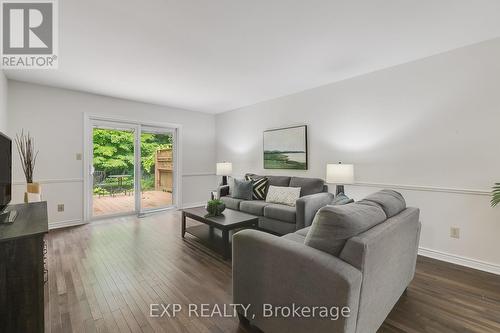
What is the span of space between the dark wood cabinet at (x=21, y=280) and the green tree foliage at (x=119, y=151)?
348cm

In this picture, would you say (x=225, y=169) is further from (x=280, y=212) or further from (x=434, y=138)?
(x=434, y=138)

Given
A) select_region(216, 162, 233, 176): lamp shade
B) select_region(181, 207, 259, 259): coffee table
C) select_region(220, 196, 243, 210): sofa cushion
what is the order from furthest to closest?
select_region(216, 162, 233, 176): lamp shade < select_region(220, 196, 243, 210): sofa cushion < select_region(181, 207, 259, 259): coffee table

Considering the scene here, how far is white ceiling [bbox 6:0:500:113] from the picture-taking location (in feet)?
6.25

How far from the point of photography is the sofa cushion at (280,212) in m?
3.16

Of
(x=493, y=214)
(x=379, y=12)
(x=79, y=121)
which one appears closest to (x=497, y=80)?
(x=493, y=214)

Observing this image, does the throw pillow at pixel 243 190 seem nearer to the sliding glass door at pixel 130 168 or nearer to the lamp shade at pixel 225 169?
the lamp shade at pixel 225 169

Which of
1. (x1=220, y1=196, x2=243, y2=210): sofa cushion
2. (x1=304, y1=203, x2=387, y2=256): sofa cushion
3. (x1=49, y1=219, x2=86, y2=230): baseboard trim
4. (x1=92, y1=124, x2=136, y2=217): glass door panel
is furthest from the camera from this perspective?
(x1=92, y1=124, x2=136, y2=217): glass door panel

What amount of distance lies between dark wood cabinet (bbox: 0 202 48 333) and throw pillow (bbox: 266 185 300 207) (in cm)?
288

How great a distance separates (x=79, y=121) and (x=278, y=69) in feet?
11.9

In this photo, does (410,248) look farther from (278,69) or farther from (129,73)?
(129,73)

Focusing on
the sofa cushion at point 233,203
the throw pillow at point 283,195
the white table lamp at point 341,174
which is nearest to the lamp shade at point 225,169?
the sofa cushion at point 233,203

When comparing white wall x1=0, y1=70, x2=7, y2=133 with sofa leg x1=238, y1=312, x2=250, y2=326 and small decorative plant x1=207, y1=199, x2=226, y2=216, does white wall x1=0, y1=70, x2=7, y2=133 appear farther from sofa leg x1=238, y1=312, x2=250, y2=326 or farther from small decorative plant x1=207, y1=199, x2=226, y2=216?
sofa leg x1=238, y1=312, x2=250, y2=326

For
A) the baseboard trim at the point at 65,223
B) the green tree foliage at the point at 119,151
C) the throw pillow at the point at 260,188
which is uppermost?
the green tree foliage at the point at 119,151

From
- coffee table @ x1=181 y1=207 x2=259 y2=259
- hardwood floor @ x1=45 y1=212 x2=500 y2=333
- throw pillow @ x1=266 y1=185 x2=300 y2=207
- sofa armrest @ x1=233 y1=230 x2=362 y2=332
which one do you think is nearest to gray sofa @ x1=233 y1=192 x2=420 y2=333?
sofa armrest @ x1=233 y1=230 x2=362 y2=332
